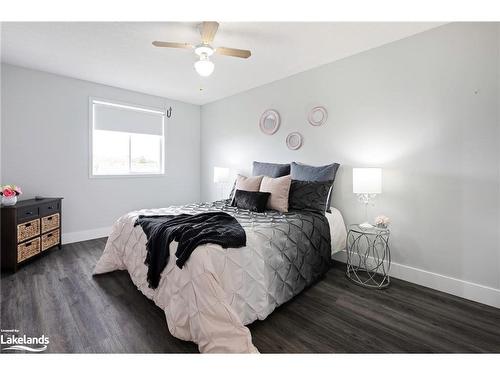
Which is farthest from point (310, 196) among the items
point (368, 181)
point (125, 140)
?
point (125, 140)

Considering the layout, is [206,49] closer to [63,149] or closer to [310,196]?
[310,196]

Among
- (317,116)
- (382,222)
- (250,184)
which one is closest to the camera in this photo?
(382,222)

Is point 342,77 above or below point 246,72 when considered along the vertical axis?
below

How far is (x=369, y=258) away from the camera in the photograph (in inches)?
113

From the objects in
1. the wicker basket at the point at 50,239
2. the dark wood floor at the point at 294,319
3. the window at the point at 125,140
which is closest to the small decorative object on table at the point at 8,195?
the wicker basket at the point at 50,239

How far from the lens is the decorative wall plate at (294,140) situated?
3.53m

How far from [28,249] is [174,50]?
2905mm

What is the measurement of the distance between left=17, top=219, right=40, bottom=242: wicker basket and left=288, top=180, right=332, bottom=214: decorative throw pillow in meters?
3.11

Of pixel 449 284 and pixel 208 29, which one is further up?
pixel 208 29

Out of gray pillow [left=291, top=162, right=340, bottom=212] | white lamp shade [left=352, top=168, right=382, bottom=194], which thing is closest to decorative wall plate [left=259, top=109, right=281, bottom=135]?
gray pillow [left=291, top=162, right=340, bottom=212]

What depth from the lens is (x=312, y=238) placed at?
248cm

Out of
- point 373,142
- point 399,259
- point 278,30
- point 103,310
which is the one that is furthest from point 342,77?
point 103,310

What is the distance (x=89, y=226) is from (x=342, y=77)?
4372mm
